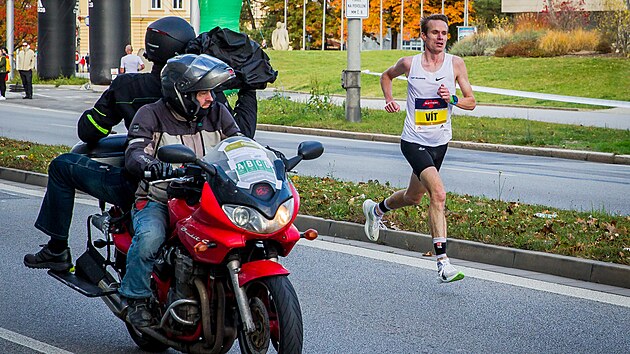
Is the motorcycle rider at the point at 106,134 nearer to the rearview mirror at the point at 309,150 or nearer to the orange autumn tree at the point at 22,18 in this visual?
the rearview mirror at the point at 309,150

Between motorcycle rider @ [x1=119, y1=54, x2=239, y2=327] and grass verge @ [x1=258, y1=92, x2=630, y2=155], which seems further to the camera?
grass verge @ [x1=258, y1=92, x2=630, y2=155]

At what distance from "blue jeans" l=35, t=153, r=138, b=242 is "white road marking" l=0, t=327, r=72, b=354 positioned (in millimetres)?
639

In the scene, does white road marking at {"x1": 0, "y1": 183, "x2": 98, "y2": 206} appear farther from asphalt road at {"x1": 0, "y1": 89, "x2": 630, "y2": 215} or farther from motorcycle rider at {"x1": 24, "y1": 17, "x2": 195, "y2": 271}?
motorcycle rider at {"x1": 24, "y1": 17, "x2": 195, "y2": 271}

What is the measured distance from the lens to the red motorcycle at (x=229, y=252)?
5.14 meters

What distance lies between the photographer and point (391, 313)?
741cm

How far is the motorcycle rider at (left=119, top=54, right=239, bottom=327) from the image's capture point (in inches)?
224

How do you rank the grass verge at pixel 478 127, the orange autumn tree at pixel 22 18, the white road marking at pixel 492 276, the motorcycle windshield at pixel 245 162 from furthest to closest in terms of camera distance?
the orange autumn tree at pixel 22 18, the grass verge at pixel 478 127, the white road marking at pixel 492 276, the motorcycle windshield at pixel 245 162

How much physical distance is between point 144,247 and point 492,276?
3740mm

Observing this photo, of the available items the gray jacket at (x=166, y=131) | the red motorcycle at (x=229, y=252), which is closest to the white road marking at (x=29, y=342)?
the red motorcycle at (x=229, y=252)

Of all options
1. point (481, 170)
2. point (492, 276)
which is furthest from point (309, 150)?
point (481, 170)

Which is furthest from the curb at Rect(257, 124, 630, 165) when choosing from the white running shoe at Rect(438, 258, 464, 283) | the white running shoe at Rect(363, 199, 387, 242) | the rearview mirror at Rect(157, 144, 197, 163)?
the rearview mirror at Rect(157, 144, 197, 163)

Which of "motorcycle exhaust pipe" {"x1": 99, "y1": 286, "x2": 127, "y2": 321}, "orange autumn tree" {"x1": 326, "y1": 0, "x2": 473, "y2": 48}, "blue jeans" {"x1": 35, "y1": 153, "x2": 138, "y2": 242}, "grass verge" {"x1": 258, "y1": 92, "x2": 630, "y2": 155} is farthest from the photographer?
"orange autumn tree" {"x1": 326, "y1": 0, "x2": 473, "y2": 48}

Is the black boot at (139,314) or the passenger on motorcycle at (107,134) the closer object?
the black boot at (139,314)

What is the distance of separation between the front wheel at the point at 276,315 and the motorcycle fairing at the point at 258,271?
0.04 metres
